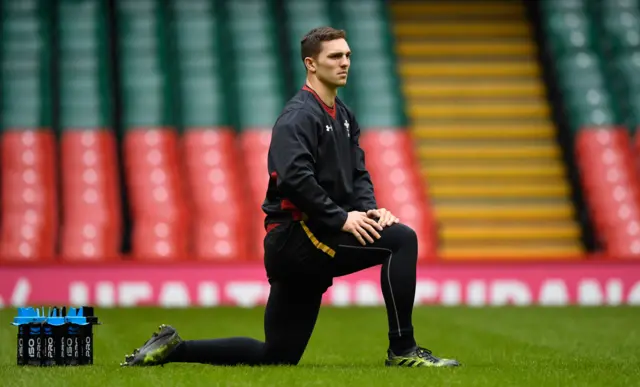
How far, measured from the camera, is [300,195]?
18.0 ft

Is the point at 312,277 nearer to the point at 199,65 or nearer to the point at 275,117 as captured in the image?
the point at 275,117

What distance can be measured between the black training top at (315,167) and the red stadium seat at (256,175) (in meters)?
8.22

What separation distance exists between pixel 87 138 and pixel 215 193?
1732mm

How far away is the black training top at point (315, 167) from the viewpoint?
550cm

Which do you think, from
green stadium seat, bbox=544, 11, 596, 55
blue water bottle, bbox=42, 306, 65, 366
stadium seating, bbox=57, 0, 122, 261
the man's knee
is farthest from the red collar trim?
green stadium seat, bbox=544, 11, 596, 55

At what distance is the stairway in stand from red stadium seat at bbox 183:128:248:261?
2277mm

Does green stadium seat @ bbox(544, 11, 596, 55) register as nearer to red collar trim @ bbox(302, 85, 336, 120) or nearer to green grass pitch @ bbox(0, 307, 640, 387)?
green grass pitch @ bbox(0, 307, 640, 387)

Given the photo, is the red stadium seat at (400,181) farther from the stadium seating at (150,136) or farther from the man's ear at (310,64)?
the man's ear at (310,64)

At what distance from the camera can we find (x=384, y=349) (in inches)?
304

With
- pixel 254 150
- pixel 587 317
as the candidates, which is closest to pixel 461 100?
pixel 254 150

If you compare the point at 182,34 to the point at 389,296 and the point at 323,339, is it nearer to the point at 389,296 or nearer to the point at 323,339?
the point at 323,339

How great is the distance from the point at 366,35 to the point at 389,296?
39.1ft

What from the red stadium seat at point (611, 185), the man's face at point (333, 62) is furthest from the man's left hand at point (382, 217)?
the red stadium seat at point (611, 185)

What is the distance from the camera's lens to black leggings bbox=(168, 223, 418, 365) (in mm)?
5582
